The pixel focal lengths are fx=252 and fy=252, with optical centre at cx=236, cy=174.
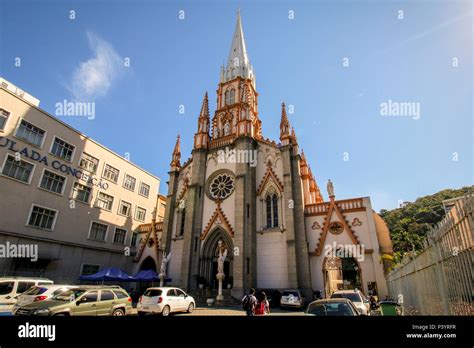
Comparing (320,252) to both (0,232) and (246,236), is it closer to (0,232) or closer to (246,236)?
(246,236)

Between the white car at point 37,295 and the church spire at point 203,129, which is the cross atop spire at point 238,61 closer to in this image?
the church spire at point 203,129

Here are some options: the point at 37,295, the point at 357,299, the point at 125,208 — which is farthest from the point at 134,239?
the point at 357,299

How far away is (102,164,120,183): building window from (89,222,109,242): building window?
5.40m

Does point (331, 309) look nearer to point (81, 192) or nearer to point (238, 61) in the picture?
point (81, 192)

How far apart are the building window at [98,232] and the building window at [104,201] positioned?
2.02 m

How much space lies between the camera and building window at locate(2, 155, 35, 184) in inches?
816

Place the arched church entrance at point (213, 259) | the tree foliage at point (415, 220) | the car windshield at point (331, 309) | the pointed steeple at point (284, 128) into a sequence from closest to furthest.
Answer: the car windshield at point (331, 309), the arched church entrance at point (213, 259), the pointed steeple at point (284, 128), the tree foliage at point (415, 220)

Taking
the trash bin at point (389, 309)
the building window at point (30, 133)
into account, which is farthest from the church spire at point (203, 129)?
the trash bin at point (389, 309)

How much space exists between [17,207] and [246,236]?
63.7 ft

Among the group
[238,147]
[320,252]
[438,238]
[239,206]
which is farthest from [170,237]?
[438,238]

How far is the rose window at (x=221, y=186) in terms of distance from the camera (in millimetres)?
26844

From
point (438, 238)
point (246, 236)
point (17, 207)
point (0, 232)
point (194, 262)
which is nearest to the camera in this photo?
point (438, 238)

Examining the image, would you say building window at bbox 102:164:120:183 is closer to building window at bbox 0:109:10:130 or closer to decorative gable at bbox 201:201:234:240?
building window at bbox 0:109:10:130
